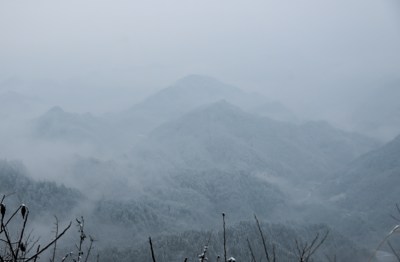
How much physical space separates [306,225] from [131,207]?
72438 millimetres

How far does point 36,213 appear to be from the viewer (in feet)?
537

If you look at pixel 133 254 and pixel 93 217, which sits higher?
pixel 133 254

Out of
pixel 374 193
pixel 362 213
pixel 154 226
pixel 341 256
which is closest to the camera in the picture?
pixel 341 256

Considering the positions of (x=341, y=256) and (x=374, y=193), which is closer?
(x=341, y=256)

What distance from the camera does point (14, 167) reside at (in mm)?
181750

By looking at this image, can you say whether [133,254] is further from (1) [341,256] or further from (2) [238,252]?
(1) [341,256]

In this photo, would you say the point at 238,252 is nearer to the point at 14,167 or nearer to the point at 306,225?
the point at 306,225

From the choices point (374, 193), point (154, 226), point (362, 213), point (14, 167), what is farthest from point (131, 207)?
point (374, 193)

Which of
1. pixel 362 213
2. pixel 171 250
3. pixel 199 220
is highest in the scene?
pixel 171 250

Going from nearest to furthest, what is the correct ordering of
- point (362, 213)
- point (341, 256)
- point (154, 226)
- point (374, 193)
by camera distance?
point (341, 256), point (154, 226), point (362, 213), point (374, 193)

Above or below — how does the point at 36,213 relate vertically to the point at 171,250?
below

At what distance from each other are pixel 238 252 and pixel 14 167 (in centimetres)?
12158

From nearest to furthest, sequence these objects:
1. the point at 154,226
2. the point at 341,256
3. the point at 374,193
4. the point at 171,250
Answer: the point at 171,250, the point at 341,256, the point at 154,226, the point at 374,193

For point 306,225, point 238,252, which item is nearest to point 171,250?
point 238,252
